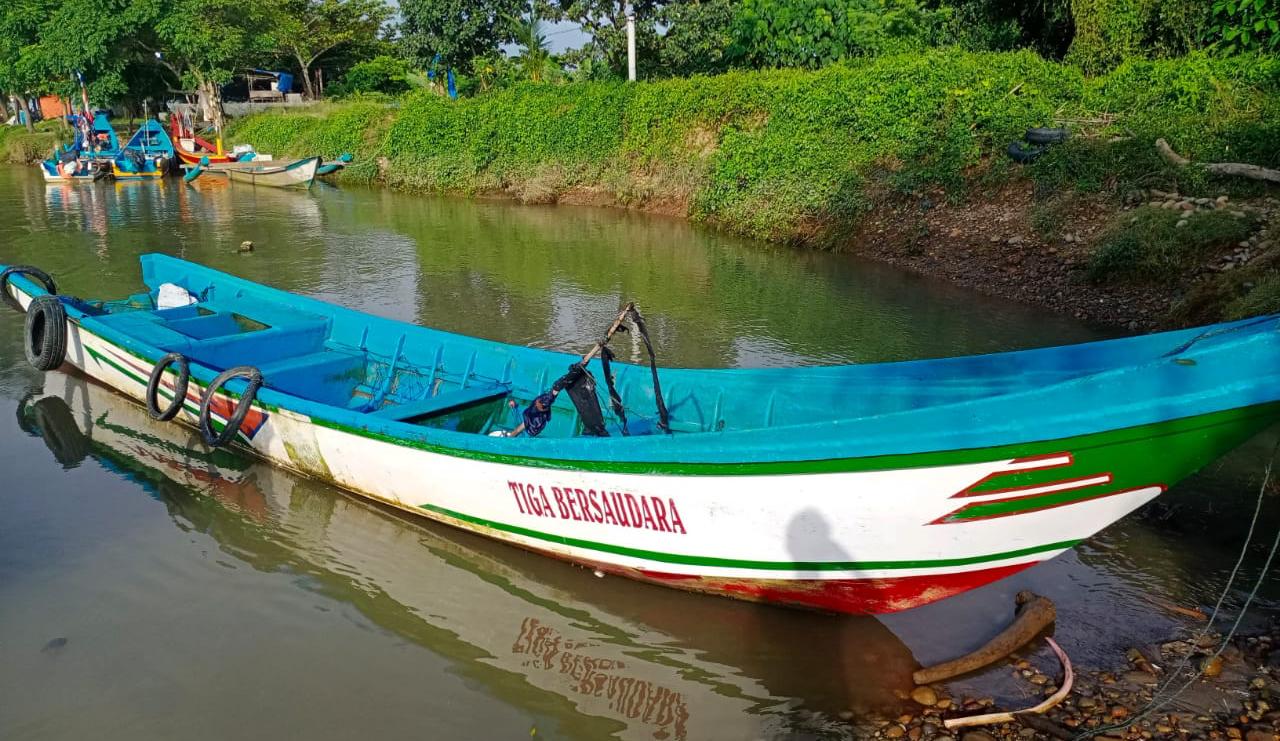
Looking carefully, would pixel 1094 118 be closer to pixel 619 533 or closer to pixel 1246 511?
pixel 1246 511

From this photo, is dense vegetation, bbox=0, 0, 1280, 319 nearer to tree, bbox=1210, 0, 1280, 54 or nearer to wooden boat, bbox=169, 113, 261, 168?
tree, bbox=1210, 0, 1280, 54

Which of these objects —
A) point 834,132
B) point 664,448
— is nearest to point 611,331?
point 664,448

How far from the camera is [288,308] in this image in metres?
8.99

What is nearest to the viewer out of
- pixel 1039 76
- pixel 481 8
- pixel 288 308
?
pixel 288 308

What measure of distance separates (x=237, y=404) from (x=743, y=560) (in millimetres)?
4243

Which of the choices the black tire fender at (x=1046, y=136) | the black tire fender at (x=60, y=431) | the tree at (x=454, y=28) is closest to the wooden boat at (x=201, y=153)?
the tree at (x=454, y=28)

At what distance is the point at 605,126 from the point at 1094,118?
Result: 1229 centimetres

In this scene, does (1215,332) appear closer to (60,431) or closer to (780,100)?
(60,431)

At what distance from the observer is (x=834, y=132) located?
17.3 meters

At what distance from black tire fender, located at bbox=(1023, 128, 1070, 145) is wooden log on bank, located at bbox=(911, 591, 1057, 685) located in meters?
11.1

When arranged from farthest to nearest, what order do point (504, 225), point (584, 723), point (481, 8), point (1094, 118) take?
point (481, 8), point (504, 225), point (1094, 118), point (584, 723)

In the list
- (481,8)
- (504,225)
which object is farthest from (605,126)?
(481,8)

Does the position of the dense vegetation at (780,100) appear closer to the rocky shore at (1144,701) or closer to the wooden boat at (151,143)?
the wooden boat at (151,143)

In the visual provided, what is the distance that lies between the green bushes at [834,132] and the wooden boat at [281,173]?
3.31 meters
